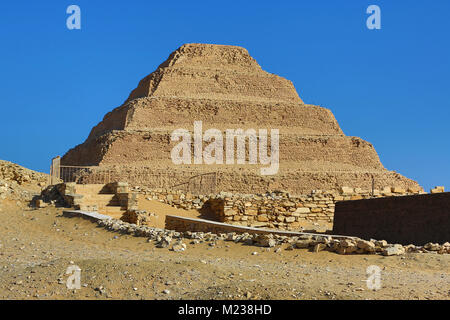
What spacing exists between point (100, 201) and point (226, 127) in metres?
21.4

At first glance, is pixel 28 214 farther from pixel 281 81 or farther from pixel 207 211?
pixel 281 81

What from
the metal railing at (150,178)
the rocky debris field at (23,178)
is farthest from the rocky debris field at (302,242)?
the metal railing at (150,178)

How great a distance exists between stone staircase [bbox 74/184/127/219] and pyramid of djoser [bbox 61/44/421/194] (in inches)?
359

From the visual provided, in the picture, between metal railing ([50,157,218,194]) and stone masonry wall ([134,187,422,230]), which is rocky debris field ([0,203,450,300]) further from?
metal railing ([50,157,218,194])

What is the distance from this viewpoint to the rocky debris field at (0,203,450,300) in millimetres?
6457

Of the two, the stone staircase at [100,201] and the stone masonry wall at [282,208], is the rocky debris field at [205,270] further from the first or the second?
the stone masonry wall at [282,208]

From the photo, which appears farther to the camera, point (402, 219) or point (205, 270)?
point (402, 219)

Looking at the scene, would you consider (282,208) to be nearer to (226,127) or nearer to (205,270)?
(205,270)

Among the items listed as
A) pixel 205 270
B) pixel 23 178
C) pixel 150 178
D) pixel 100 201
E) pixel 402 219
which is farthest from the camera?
pixel 150 178

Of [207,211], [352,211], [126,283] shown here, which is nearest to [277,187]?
[207,211]

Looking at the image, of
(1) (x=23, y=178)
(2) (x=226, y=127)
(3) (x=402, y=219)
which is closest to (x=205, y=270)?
(3) (x=402, y=219)

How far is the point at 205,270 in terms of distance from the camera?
7.57 metres

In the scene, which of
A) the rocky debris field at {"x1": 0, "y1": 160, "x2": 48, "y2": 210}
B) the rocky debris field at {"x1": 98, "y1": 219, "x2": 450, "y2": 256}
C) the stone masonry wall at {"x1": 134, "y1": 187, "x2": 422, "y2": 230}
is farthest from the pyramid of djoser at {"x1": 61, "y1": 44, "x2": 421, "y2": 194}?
the rocky debris field at {"x1": 98, "y1": 219, "x2": 450, "y2": 256}

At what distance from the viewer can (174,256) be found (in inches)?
366
